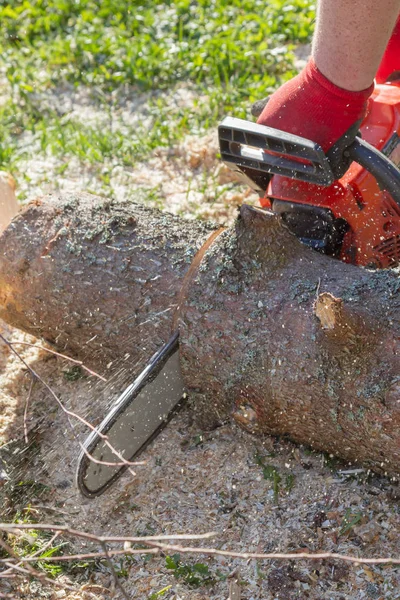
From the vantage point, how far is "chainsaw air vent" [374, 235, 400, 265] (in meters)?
2.48

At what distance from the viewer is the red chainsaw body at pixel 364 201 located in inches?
97.0

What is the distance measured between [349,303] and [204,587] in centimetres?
96

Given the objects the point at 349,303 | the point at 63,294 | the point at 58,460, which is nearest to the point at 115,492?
the point at 58,460

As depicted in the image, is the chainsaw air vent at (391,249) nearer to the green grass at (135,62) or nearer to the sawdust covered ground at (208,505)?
the sawdust covered ground at (208,505)

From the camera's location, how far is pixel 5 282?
9.12 ft

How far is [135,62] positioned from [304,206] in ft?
8.47

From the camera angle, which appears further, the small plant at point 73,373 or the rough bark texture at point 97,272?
the small plant at point 73,373

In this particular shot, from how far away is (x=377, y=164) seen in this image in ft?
7.66

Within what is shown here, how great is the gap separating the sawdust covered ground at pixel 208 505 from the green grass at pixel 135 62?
1724 millimetres

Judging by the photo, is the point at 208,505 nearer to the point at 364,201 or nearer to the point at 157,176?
the point at 364,201

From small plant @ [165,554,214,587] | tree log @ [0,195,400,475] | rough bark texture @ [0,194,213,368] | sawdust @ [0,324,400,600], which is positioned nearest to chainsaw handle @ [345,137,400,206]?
tree log @ [0,195,400,475]

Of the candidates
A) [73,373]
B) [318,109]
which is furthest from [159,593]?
[318,109]

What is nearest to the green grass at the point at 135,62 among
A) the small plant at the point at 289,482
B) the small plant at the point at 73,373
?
the small plant at the point at 73,373

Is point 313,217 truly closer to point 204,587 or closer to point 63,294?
point 63,294
